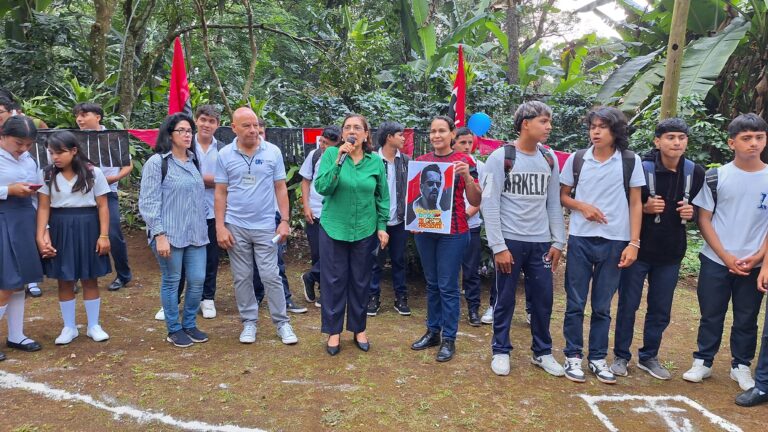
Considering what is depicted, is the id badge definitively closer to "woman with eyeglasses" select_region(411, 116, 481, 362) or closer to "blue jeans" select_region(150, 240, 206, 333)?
"blue jeans" select_region(150, 240, 206, 333)

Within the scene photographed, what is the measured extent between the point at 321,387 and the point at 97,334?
1.97 metres

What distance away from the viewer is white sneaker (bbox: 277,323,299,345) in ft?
14.0

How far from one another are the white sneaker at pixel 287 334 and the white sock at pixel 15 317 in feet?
6.16

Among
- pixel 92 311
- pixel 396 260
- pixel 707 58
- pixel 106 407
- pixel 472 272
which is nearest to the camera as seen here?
pixel 106 407

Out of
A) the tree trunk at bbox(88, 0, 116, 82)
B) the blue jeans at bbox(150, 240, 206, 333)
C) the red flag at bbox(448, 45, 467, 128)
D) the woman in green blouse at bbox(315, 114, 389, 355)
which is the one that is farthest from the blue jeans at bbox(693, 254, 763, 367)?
the tree trunk at bbox(88, 0, 116, 82)

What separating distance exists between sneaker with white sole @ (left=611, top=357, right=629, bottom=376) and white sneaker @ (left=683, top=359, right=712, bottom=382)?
1.25 feet

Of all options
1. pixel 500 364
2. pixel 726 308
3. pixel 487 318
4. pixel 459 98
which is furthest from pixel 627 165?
pixel 459 98

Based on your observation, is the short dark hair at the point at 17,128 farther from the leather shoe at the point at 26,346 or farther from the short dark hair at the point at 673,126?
the short dark hair at the point at 673,126

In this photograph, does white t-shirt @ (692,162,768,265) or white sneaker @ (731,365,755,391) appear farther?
white sneaker @ (731,365,755,391)

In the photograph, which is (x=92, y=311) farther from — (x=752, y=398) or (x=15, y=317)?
(x=752, y=398)

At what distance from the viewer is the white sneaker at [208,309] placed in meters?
4.93

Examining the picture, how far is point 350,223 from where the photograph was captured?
3900mm

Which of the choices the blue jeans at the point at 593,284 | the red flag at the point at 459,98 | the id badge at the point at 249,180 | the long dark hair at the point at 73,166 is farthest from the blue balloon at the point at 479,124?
the long dark hair at the point at 73,166

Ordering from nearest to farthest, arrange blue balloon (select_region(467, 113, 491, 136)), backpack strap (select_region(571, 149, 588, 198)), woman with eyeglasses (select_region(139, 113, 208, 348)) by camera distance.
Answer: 1. backpack strap (select_region(571, 149, 588, 198))
2. woman with eyeglasses (select_region(139, 113, 208, 348))
3. blue balloon (select_region(467, 113, 491, 136))
